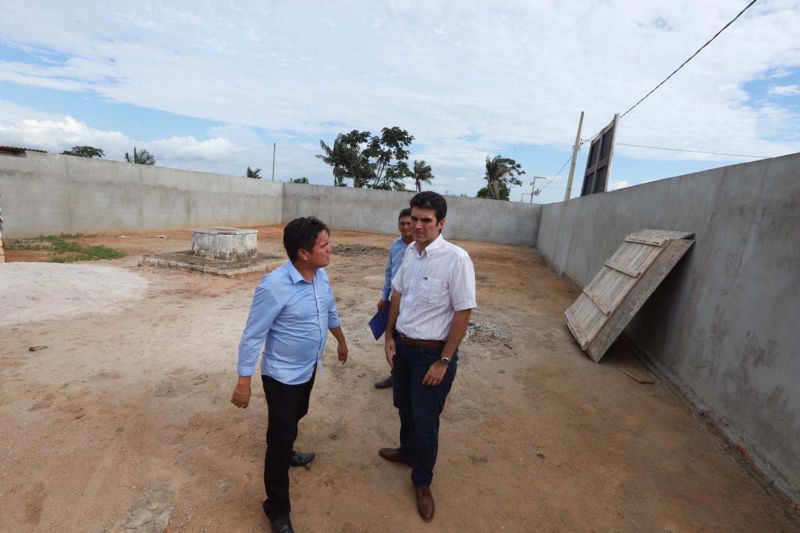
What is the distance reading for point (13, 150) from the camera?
996 cm

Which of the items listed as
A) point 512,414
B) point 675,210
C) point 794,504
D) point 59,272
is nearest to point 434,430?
point 512,414

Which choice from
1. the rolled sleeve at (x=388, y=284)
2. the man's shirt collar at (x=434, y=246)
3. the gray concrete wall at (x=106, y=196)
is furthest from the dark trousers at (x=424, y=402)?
the gray concrete wall at (x=106, y=196)

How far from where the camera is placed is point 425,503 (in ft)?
6.72

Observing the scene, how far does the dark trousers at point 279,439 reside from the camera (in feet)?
5.90

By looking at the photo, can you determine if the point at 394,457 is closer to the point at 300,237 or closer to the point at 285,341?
the point at 285,341

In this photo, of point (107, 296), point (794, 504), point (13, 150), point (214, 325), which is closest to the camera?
point (794, 504)

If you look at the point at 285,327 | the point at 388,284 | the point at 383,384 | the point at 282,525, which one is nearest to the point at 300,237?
the point at 285,327

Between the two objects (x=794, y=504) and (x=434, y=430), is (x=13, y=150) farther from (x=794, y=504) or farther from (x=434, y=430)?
(x=794, y=504)

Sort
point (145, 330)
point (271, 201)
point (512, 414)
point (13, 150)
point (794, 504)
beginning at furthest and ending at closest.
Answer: point (271, 201), point (13, 150), point (145, 330), point (512, 414), point (794, 504)

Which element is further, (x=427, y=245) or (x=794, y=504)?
(x=794, y=504)

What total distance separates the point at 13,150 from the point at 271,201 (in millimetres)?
9811

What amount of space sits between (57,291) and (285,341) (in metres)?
5.23

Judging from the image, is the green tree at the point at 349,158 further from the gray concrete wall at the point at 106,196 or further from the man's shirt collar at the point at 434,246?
the man's shirt collar at the point at 434,246

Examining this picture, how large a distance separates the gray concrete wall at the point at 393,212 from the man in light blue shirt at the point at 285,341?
641 inches
